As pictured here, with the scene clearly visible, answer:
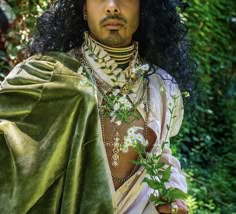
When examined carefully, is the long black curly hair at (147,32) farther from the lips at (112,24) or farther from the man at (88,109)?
the lips at (112,24)

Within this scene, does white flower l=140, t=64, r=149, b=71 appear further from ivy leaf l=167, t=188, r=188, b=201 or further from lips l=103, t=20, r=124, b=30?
ivy leaf l=167, t=188, r=188, b=201

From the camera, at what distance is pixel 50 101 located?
1790 millimetres

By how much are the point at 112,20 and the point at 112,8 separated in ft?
0.12

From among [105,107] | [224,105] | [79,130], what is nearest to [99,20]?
[105,107]

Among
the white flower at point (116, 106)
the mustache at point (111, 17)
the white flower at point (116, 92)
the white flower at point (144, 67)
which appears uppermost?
the mustache at point (111, 17)

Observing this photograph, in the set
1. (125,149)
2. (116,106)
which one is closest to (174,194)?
(125,149)

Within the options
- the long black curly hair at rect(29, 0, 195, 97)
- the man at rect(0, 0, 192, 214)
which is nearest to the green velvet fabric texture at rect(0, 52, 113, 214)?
the man at rect(0, 0, 192, 214)

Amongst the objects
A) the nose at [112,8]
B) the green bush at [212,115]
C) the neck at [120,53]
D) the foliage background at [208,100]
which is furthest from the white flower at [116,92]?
the green bush at [212,115]

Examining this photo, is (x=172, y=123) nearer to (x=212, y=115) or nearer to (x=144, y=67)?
(x=144, y=67)

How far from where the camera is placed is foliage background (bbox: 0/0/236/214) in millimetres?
3545

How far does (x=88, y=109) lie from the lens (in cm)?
176

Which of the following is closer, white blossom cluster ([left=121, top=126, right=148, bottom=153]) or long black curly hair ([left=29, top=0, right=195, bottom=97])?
white blossom cluster ([left=121, top=126, right=148, bottom=153])

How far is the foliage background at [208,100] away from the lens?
11.6 feet

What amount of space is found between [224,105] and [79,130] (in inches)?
131
